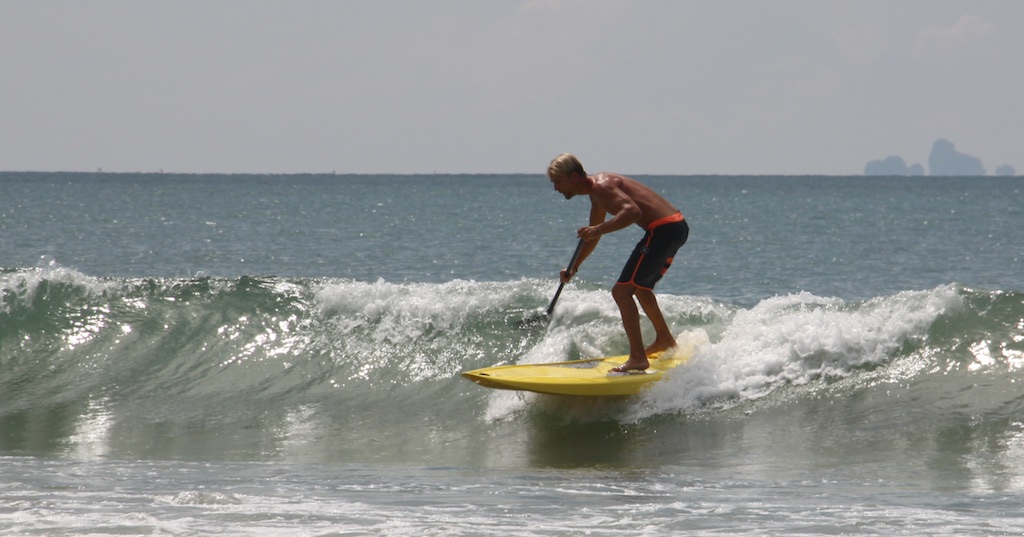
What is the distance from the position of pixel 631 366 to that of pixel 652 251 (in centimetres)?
72

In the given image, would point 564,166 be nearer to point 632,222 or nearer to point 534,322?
point 632,222

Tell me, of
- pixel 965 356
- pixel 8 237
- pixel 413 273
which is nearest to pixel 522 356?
pixel 965 356

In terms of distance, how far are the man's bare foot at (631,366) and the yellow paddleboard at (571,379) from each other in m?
0.03

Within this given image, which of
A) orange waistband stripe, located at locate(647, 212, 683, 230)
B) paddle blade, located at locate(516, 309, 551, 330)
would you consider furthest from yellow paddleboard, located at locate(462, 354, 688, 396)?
paddle blade, located at locate(516, 309, 551, 330)

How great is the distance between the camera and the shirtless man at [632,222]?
7004 millimetres

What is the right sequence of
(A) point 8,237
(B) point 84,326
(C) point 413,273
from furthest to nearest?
(A) point 8,237, (C) point 413,273, (B) point 84,326

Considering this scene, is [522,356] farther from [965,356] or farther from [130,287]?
[130,287]

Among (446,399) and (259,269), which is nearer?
(446,399)

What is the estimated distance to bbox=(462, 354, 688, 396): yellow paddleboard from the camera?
23.5 feet

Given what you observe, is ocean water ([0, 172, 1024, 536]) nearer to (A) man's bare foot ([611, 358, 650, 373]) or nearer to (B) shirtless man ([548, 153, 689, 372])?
(A) man's bare foot ([611, 358, 650, 373])

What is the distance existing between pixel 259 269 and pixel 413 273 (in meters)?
3.12

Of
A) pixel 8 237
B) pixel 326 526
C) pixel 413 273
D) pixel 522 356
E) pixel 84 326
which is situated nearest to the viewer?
pixel 326 526

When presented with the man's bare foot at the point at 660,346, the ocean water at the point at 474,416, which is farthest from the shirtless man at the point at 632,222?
the ocean water at the point at 474,416

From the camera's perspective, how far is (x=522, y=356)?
358 inches
